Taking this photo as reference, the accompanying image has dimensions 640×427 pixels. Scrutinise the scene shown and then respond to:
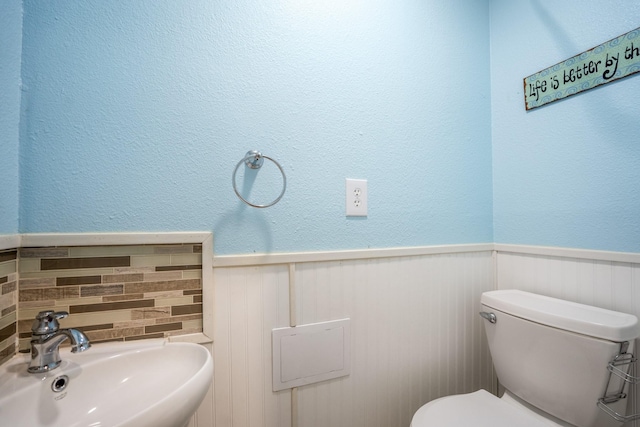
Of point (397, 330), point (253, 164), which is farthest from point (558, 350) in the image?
point (253, 164)

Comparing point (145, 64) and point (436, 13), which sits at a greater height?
point (436, 13)

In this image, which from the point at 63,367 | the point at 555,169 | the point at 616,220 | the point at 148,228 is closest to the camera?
the point at 63,367

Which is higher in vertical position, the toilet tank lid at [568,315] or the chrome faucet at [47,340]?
the chrome faucet at [47,340]

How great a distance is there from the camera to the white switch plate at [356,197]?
0.91m

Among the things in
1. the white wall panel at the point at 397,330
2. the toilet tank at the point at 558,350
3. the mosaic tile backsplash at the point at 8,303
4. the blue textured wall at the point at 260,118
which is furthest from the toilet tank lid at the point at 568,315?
the mosaic tile backsplash at the point at 8,303

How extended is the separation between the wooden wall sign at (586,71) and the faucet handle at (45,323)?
60.0 inches

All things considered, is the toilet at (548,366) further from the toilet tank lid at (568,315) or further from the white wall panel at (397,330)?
the white wall panel at (397,330)

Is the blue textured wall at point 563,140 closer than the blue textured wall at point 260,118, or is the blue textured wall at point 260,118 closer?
the blue textured wall at point 260,118

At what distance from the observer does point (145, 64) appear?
71 centimetres

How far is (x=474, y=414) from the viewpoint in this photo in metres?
0.81

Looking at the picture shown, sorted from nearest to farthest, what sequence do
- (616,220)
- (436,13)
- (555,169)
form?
(616,220) < (555,169) < (436,13)

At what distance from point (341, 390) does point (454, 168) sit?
0.90 metres

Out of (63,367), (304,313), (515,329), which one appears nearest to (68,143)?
(63,367)

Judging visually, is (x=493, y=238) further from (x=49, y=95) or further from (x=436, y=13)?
(x=49, y=95)
